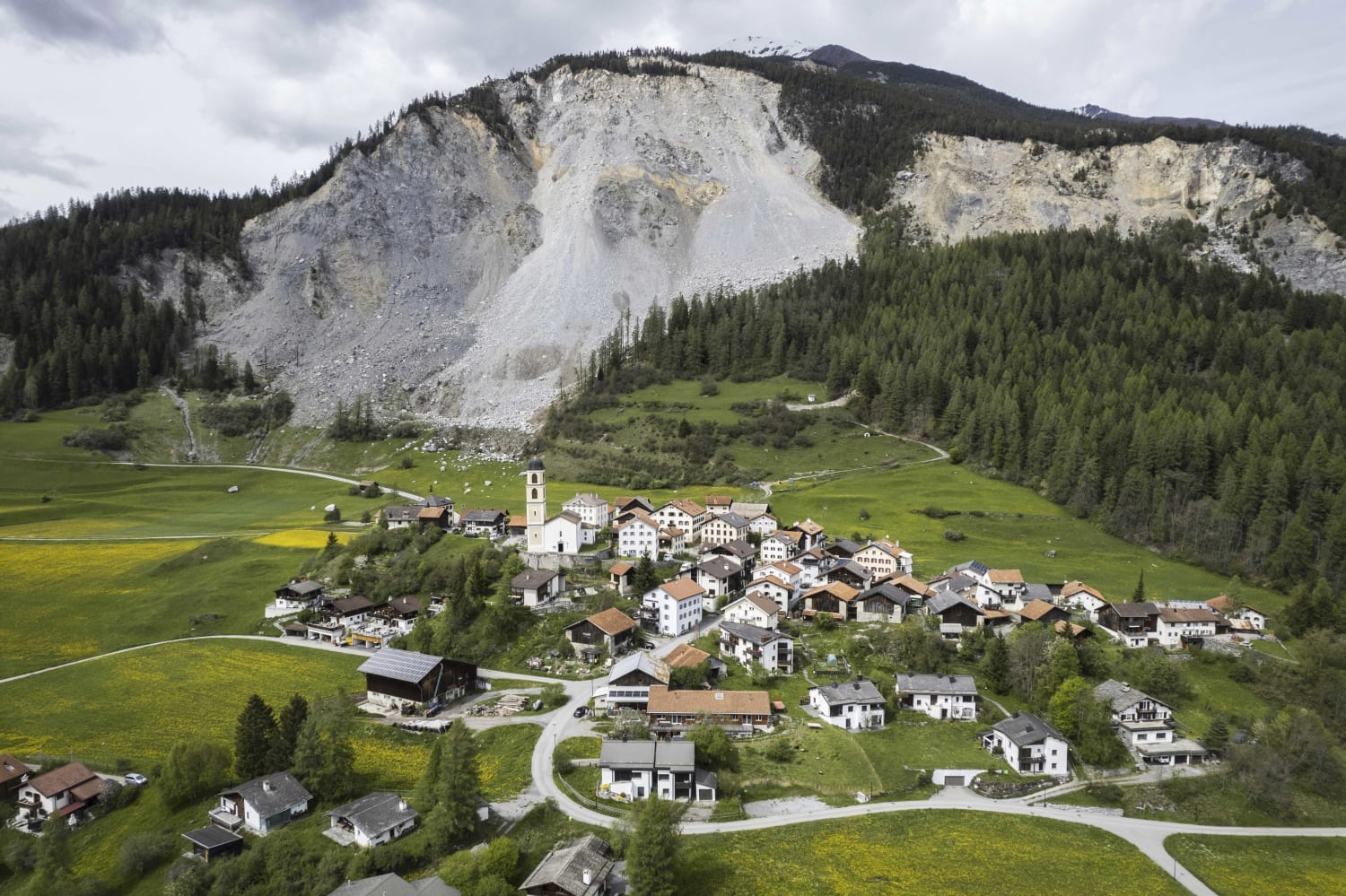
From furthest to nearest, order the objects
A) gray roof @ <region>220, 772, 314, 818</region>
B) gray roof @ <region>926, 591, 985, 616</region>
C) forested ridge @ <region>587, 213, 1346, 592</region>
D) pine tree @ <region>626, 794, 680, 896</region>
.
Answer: forested ridge @ <region>587, 213, 1346, 592</region> → gray roof @ <region>926, 591, 985, 616</region> → gray roof @ <region>220, 772, 314, 818</region> → pine tree @ <region>626, 794, 680, 896</region>

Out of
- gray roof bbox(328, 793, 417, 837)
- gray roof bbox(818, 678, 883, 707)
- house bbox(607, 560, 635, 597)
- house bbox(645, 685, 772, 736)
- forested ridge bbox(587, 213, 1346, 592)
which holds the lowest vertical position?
gray roof bbox(328, 793, 417, 837)

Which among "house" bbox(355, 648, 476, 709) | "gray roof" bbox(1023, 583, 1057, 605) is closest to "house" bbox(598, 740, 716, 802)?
"house" bbox(355, 648, 476, 709)

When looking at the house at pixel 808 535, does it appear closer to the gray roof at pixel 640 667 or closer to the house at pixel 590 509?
the house at pixel 590 509

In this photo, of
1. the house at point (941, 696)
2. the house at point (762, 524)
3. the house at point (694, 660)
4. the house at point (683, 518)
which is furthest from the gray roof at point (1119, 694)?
the house at point (683, 518)

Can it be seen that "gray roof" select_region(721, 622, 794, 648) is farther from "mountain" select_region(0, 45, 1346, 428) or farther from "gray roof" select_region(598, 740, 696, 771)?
"mountain" select_region(0, 45, 1346, 428)

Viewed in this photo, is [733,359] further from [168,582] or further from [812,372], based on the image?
[168,582]

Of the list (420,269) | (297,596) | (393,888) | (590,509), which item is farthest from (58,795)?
(420,269)

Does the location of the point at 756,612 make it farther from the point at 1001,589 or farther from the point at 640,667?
the point at 1001,589
